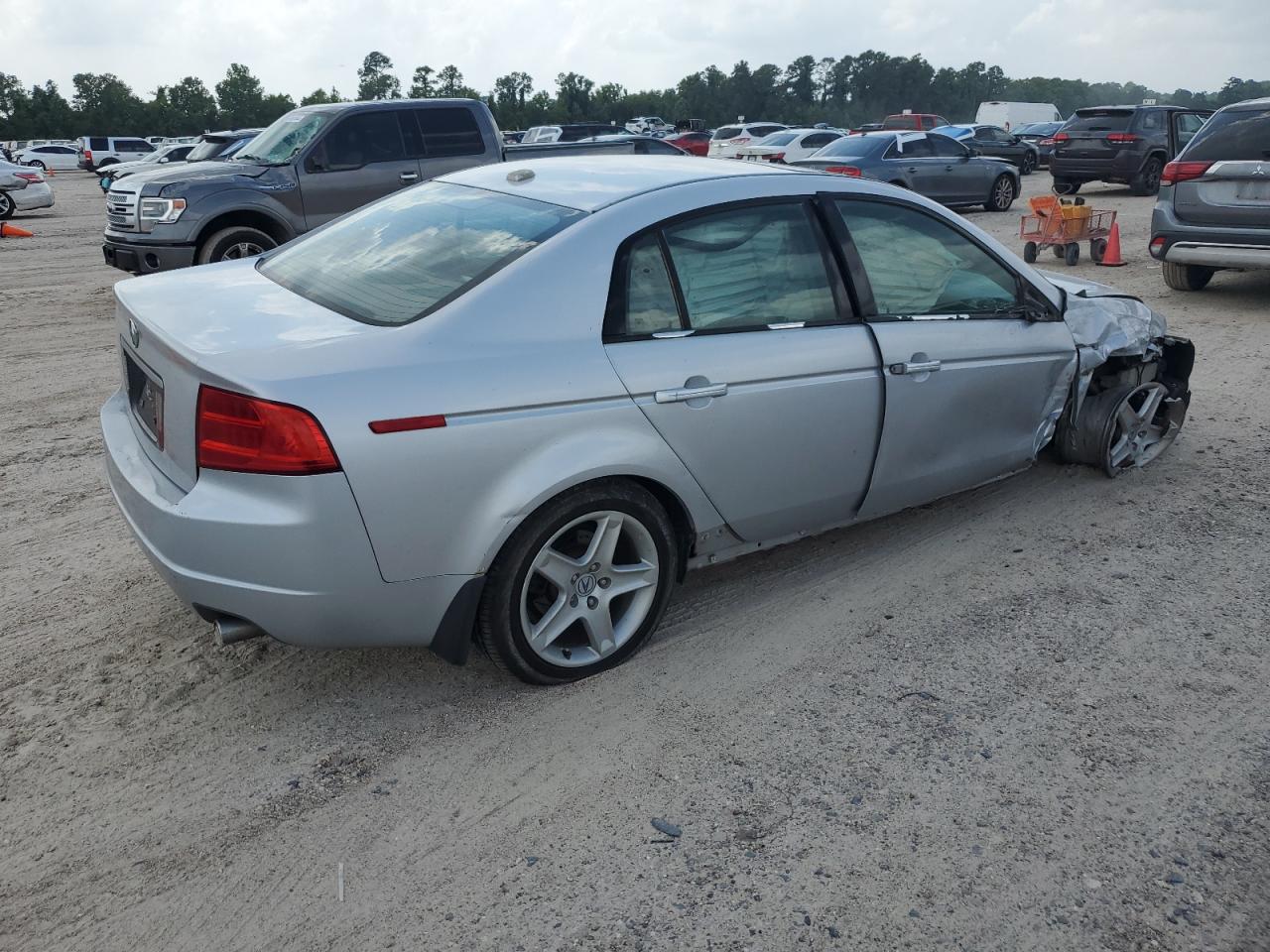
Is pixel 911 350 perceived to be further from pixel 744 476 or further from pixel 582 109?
pixel 582 109

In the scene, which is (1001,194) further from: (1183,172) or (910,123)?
(910,123)

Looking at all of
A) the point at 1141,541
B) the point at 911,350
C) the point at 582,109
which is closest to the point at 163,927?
the point at 911,350

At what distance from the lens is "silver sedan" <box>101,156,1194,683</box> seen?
9.36ft

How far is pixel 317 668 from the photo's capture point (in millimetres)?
3584

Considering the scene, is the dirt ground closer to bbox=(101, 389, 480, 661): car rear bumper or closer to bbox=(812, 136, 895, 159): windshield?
bbox=(101, 389, 480, 661): car rear bumper

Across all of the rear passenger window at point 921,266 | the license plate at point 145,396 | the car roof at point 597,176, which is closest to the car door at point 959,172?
the rear passenger window at point 921,266

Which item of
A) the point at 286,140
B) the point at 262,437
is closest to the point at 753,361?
the point at 262,437

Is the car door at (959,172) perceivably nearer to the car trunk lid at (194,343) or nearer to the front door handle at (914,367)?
the front door handle at (914,367)

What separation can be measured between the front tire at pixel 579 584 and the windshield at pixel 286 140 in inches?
319

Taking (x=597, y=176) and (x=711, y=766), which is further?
(x=597, y=176)

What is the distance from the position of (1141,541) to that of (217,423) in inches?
151

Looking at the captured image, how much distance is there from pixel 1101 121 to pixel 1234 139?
40.9ft

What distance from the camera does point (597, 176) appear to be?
12.7 ft

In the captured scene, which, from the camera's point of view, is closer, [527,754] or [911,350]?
[527,754]
